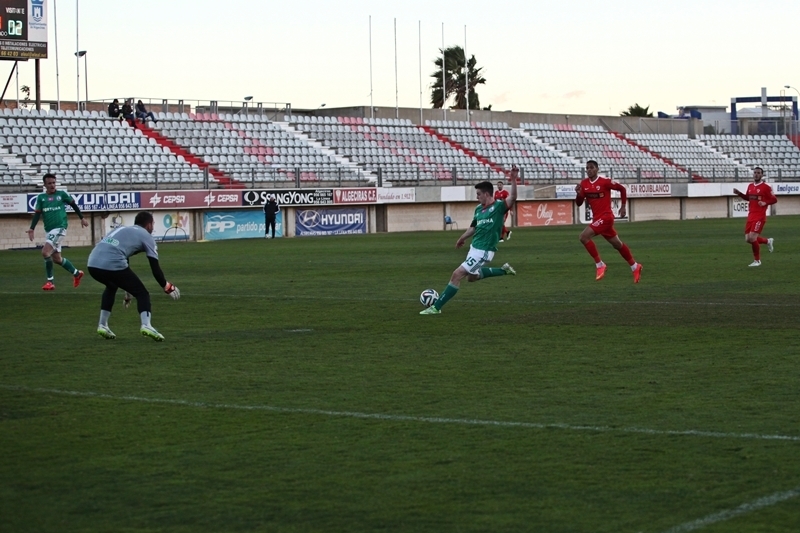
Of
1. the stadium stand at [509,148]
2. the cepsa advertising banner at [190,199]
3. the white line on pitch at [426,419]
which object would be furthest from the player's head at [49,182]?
the stadium stand at [509,148]

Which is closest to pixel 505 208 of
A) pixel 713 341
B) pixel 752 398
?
pixel 713 341

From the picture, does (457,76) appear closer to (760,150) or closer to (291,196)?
(760,150)

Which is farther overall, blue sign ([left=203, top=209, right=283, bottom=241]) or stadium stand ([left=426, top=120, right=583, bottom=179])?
stadium stand ([left=426, top=120, right=583, bottom=179])

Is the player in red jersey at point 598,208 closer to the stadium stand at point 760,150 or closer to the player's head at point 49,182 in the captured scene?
the player's head at point 49,182

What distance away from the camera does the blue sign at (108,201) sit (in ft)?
142

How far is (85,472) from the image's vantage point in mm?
7117

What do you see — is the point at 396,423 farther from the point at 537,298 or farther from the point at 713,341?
the point at 537,298

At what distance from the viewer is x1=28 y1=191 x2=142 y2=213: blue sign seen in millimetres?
43406

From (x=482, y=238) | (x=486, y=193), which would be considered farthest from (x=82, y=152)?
(x=486, y=193)

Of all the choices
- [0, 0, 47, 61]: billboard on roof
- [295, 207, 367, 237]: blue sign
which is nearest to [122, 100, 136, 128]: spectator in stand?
[0, 0, 47, 61]: billboard on roof

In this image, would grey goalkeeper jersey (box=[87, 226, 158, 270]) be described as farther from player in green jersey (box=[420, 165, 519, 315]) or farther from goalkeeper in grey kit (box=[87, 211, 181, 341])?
player in green jersey (box=[420, 165, 519, 315])

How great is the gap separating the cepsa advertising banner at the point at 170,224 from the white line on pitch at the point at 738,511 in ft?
135

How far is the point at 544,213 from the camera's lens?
203 ft

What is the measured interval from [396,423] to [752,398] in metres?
2.80
